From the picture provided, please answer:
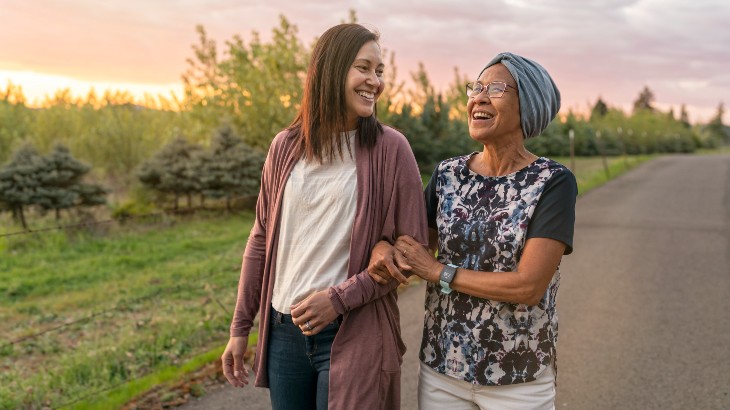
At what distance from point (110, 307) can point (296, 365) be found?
260 inches

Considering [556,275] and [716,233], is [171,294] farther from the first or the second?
[716,233]

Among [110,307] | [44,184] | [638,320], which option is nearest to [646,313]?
[638,320]

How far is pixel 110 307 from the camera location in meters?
8.17

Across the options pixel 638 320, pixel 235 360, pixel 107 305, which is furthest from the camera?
pixel 107 305

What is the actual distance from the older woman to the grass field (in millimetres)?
3177

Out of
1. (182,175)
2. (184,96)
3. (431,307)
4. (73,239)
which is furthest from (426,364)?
(184,96)

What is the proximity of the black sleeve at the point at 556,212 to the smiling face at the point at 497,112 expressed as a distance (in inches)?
8.7

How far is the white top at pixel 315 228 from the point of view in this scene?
84.3 inches

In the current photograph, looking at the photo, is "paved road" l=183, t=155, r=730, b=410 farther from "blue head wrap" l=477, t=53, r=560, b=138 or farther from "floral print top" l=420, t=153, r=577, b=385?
"blue head wrap" l=477, t=53, r=560, b=138

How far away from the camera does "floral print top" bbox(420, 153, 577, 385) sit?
2.09m

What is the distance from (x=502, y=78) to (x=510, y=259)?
0.56 meters

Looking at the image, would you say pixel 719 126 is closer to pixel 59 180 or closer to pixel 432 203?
pixel 59 180

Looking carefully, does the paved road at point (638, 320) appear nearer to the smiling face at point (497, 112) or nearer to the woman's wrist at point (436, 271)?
the woman's wrist at point (436, 271)

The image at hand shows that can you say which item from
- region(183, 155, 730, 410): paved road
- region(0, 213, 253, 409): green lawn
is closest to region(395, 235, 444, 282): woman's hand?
region(183, 155, 730, 410): paved road
